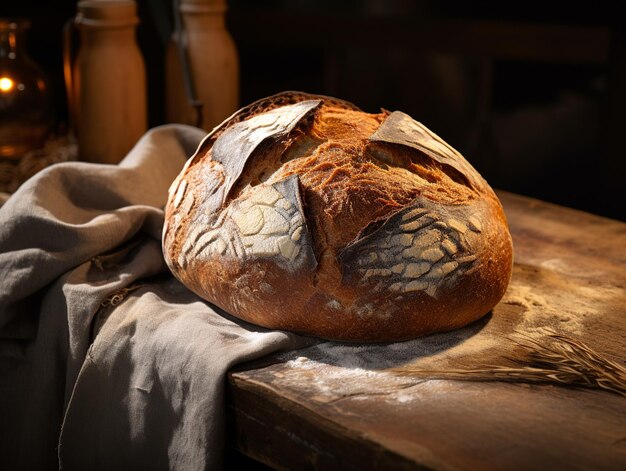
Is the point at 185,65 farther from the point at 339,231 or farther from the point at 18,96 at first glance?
the point at 339,231

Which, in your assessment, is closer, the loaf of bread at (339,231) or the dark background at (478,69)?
the loaf of bread at (339,231)

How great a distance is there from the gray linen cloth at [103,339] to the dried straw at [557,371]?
226mm

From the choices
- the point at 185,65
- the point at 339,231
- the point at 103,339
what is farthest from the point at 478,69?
the point at 103,339

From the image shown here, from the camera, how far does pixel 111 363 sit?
1.31 metres

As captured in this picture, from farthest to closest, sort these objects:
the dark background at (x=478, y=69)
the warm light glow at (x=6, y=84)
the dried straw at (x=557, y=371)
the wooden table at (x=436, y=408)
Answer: the dark background at (x=478, y=69), the warm light glow at (x=6, y=84), the dried straw at (x=557, y=371), the wooden table at (x=436, y=408)

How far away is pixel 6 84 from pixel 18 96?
4cm

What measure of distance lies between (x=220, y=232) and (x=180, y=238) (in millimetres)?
108

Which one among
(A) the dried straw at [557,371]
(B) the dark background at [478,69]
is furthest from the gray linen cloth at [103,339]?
(B) the dark background at [478,69]

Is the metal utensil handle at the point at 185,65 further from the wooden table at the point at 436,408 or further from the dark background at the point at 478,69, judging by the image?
the wooden table at the point at 436,408

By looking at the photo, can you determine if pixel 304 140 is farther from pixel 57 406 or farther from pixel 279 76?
pixel 279 76

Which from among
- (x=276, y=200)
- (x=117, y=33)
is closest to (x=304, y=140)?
(x=276, y=200)

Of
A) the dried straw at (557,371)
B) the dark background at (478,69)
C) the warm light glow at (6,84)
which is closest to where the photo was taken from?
the dried straw at (557,371)

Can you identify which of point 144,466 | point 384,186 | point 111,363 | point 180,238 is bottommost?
point 144,466

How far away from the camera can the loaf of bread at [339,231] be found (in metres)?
1.22
